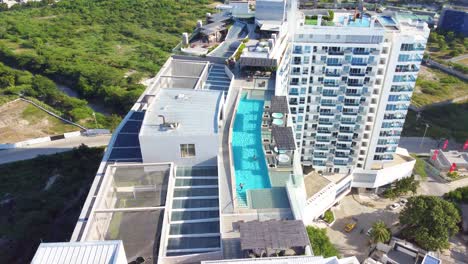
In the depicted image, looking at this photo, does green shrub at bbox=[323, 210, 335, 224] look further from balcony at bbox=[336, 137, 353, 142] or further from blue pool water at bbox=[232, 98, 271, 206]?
blue pool water at bbox=[232, 98, 271, 206]

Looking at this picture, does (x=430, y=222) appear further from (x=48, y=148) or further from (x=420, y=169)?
(x=48, y=148)

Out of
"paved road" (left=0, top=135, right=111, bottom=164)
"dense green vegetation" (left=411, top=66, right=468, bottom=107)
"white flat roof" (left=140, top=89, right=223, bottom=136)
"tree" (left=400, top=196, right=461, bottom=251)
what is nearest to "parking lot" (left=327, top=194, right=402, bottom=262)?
"tree" (left=400, top=196, right=461, bottom=251)

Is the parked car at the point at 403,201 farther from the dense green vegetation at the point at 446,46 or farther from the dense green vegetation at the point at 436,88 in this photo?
the dense green vegetation at the point at 446,46

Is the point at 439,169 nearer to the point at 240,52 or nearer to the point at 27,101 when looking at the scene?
the point at 240,52

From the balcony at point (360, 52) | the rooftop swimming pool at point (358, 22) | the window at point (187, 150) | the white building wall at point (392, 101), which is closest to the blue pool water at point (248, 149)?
the window at point (187, 150)

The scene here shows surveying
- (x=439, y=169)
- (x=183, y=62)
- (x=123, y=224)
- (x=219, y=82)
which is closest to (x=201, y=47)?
(x=183, y=62)

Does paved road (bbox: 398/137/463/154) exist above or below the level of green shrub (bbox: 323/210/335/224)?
below
